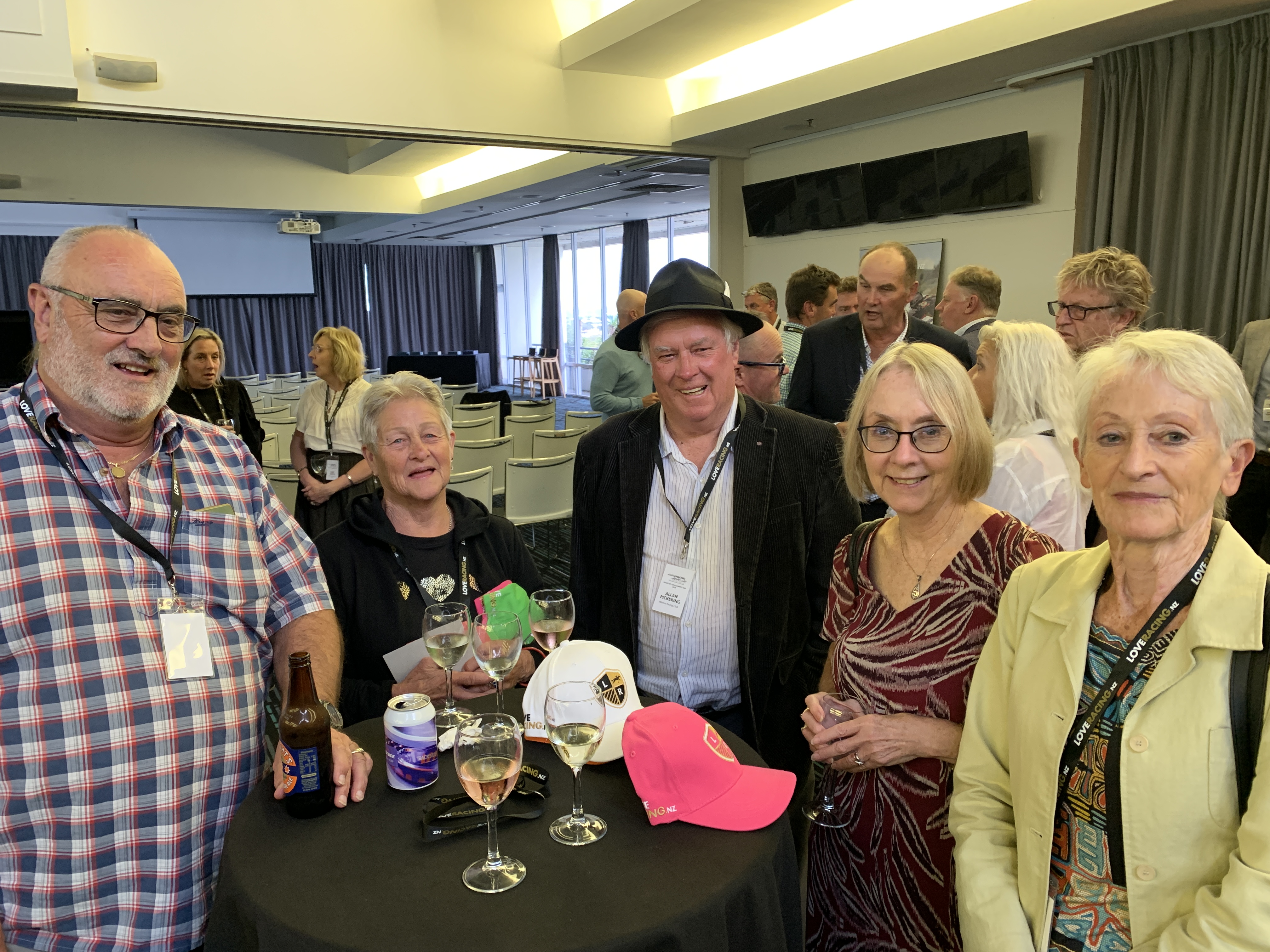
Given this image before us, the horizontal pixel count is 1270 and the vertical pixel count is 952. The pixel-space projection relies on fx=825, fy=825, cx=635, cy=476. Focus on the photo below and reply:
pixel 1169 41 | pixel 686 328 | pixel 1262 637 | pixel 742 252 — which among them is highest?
pixel 1169 41

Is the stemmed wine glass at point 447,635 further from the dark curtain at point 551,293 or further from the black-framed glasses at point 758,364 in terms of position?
the dark curtain at point 551,293

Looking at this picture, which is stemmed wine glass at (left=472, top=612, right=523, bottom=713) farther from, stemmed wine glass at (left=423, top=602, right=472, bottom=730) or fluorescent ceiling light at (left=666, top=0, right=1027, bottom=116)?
fluorescent ceiling light at (left=666, top=0, right=1027, bottom=116)

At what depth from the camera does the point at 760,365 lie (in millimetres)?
3760

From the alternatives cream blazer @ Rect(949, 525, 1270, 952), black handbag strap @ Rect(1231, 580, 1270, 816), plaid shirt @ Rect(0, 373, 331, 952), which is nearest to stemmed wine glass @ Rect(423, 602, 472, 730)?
plaid shirt @ Rect(0, 373, 331, 952)

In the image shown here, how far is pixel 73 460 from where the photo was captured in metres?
1.57

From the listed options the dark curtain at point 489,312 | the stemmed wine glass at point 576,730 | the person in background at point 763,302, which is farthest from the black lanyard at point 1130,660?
the dark curtain at point 489,312

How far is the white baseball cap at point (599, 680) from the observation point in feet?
4.93

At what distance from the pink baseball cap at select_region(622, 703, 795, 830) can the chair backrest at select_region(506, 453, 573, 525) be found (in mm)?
4039

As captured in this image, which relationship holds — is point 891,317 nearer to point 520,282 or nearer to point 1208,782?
point 1208,782

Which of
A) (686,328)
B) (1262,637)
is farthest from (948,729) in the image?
(686,328)

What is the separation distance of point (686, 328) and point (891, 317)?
7.07ft

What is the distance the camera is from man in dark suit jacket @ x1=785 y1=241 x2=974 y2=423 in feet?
12.4

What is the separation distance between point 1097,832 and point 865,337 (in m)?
3.01

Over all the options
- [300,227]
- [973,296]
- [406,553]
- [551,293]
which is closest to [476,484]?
[406,553]
